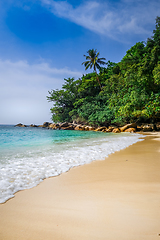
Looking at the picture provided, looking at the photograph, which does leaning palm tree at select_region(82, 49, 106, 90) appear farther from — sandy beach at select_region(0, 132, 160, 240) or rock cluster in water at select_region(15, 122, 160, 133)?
sandy beach at select_region(0, 132, 160, 240)

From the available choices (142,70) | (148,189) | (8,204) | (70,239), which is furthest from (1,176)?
(142,70)

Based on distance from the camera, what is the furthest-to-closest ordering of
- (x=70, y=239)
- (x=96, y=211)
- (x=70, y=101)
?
(x=70, y=101) → (x=96, y=211) → (x=70, y=239)

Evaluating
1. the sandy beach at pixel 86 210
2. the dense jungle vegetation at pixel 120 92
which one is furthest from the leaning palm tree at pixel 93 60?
the sandy beach at pixel 86 210

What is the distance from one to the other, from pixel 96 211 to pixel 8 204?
1.04 meters

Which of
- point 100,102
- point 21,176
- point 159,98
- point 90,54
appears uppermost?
point 90,54

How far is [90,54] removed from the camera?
25578 millimetres

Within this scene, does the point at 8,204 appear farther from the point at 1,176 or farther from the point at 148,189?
the point at 148,189

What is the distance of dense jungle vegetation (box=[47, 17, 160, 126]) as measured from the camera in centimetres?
1270

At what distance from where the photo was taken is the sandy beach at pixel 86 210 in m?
1.13

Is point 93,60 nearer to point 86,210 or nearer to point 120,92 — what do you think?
point 120,92

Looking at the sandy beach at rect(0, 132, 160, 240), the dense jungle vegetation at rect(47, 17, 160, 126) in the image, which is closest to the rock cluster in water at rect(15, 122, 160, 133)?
the dense jungle vegetation at rect(47, 17, 160, 126)

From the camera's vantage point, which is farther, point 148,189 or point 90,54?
point 90,54

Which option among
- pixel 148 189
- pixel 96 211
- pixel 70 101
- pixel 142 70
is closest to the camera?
pixel 96 211

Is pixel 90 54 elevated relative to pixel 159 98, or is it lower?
elevated
